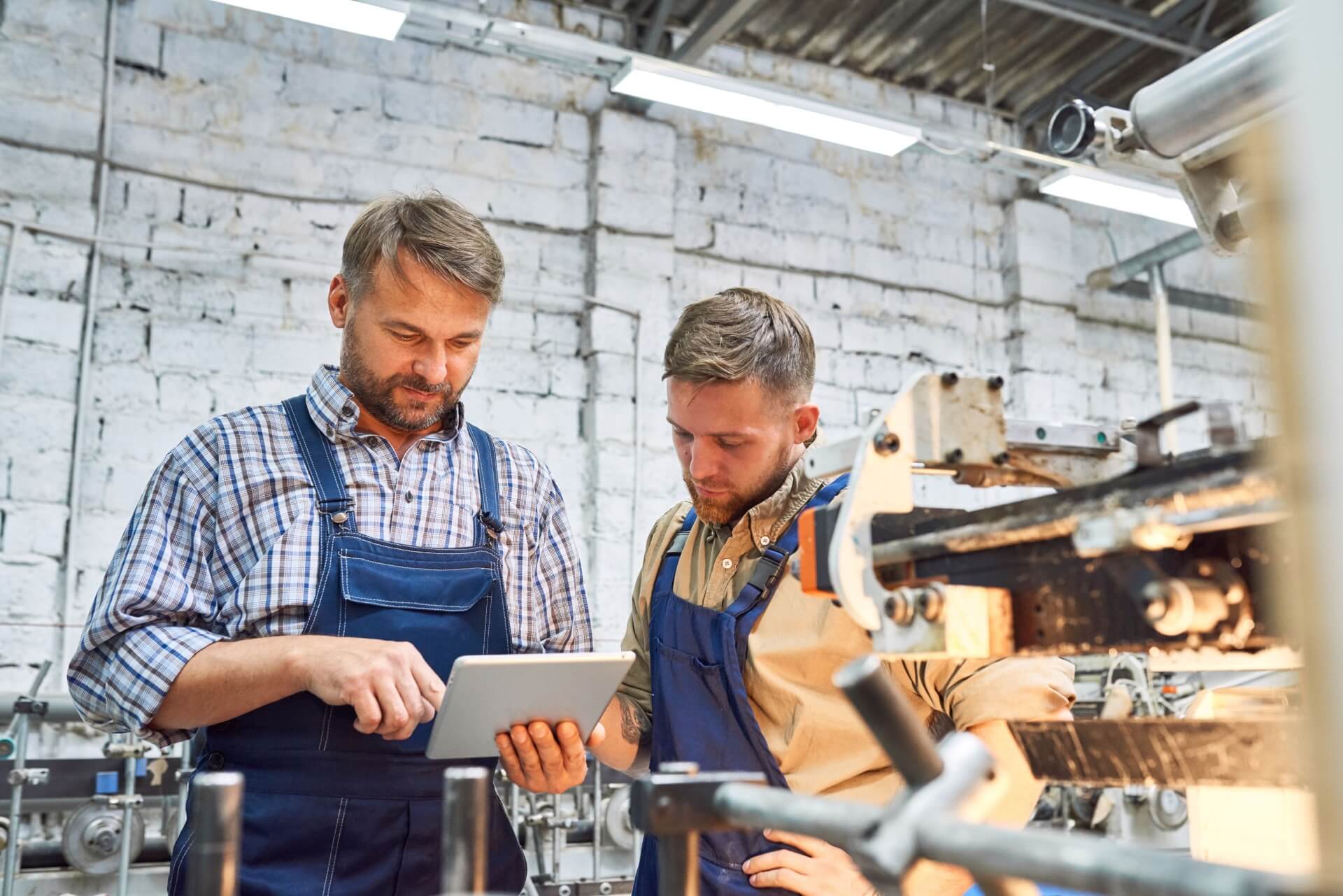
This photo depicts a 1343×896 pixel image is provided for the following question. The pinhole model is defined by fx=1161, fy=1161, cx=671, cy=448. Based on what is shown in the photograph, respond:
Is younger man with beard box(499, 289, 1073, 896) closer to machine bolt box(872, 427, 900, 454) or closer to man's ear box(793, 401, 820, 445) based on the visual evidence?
man's ear box(793, 401, 820, 445)

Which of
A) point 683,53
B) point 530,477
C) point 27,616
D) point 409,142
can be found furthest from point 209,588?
point 683,53

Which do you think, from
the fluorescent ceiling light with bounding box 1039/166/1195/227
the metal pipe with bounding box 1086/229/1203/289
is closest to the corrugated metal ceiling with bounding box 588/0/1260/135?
the fluorescent ceiling light with bounding box 1039/166/1195/227

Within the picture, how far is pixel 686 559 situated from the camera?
1.66m

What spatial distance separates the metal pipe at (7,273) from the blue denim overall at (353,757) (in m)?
2.21

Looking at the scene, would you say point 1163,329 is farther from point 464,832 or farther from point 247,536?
point 464,832

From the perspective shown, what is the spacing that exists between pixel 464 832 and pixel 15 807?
2.57 m

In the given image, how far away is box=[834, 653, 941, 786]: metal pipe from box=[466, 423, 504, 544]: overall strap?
1082mm

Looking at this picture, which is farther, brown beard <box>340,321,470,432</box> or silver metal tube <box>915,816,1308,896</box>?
brown beard <box>340,321,470,432</box>

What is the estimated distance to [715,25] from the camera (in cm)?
405

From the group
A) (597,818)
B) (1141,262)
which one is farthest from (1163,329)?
(597,818)

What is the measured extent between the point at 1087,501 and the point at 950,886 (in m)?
0.81

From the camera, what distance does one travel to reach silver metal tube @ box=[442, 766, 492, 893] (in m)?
0.69

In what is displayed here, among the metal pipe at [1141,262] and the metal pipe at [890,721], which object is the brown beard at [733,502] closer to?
the metal pipe at [890,721]

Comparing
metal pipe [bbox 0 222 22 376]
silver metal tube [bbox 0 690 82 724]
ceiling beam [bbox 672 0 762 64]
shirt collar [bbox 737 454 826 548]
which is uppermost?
ceiling beam [bbox 672 0 762 64]
